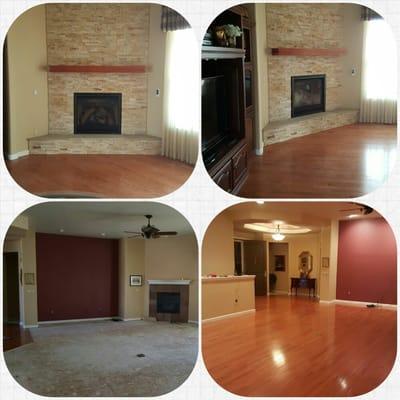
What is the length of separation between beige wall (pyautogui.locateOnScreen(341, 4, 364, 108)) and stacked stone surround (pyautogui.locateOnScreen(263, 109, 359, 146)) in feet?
0.21

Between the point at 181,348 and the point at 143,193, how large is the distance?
94cm

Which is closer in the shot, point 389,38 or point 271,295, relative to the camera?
point 389,38

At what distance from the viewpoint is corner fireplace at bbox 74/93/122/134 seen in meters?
2.96

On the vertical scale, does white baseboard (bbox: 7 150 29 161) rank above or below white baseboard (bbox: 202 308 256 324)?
above

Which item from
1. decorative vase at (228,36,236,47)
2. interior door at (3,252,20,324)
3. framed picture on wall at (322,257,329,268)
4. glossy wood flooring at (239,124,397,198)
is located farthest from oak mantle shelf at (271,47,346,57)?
interior door at (3,252,20,324)

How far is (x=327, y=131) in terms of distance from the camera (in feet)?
10.1

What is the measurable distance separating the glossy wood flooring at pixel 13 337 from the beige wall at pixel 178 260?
28.7 inches

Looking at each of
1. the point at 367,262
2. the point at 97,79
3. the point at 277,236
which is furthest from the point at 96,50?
the point at 367,262

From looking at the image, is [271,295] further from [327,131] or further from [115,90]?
[115,90]

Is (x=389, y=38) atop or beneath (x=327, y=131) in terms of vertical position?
atop

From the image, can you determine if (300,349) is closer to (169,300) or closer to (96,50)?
(169,300)

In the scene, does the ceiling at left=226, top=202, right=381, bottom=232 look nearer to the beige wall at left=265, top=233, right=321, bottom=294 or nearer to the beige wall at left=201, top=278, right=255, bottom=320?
the beige wall at left=265, top=233, right=321, bottom=294

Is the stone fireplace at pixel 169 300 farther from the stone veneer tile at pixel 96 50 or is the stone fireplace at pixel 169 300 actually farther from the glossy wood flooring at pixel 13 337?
the stone veneer tile at pixel 96 50

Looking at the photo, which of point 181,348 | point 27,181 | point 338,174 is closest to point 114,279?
point 181,348
